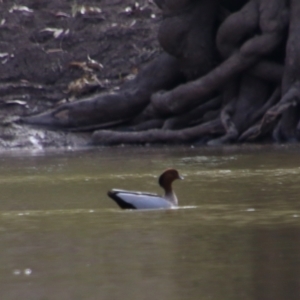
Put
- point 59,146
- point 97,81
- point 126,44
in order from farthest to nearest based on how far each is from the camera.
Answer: point 126,44 < point 97,81 < point 59,146

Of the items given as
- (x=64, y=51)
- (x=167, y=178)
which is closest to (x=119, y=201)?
(x=167, y=178)

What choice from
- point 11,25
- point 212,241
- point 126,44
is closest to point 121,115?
point 126,44

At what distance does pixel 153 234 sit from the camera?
9.58 metres

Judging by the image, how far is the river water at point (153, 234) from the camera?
7.45 m

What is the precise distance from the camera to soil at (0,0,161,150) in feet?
73.7

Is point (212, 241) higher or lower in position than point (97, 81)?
lower

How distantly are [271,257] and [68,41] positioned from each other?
16.9 meters

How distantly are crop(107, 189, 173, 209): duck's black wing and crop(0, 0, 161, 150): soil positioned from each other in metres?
9.63

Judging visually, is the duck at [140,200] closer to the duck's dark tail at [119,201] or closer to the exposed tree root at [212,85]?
the duck's dark tail at [119,201]

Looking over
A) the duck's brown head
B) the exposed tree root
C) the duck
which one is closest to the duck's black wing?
the duck

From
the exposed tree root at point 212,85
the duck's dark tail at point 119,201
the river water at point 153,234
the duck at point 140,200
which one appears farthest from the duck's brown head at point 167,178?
the exposed tree root at point 212,85

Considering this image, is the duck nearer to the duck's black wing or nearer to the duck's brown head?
the duck's black wing

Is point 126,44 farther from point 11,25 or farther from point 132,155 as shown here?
point 132,155

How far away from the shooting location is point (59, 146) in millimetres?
20688
